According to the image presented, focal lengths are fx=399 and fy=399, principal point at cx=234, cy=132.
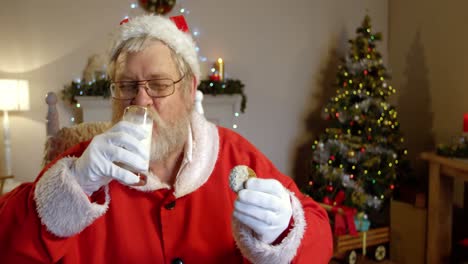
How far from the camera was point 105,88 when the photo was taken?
10.9 feet

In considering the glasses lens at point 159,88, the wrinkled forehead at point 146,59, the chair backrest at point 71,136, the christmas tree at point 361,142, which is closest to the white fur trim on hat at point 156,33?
the wrinkled forehead at point 146,59

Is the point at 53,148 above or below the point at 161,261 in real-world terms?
above

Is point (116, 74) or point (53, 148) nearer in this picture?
point (116, 74)

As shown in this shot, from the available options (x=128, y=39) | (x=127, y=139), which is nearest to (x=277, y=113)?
(x=128, y=39)

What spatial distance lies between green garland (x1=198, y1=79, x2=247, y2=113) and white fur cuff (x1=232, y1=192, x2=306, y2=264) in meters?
2.73

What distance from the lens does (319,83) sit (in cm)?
421

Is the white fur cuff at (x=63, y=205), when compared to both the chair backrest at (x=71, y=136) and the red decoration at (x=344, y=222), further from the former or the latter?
the red decoration at (x=344, y=222)

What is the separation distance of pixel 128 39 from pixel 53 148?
76 centimetres

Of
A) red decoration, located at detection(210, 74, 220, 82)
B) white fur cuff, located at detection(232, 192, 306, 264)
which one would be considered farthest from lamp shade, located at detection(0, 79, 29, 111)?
white fur cuff, located at detection(232, 192, 306, 264)

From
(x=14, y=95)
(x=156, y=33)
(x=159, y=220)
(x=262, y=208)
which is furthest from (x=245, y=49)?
(x=262, y=208)

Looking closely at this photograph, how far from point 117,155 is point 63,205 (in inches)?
7.3

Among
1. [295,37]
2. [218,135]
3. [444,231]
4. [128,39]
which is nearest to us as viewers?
[128,39]

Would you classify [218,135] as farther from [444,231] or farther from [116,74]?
[444,231]

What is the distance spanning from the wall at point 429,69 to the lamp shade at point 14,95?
11.2ft
